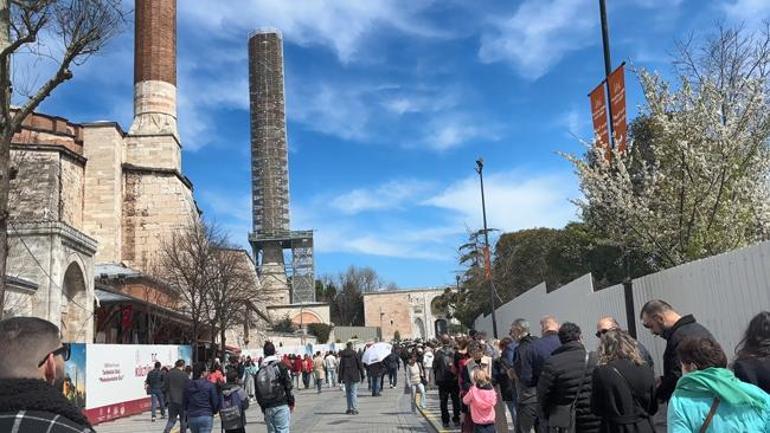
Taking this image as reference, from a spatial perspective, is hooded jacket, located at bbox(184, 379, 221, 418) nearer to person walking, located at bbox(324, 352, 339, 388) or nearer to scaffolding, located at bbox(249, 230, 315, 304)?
person walking, located at bbox(324, 352, 339, 388)

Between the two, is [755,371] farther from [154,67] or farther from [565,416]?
[154,67]

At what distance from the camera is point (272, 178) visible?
4040 inches

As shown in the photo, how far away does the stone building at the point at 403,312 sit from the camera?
390ft

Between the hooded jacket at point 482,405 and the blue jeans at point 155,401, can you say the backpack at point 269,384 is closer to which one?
the hooded jacket at point 482,405

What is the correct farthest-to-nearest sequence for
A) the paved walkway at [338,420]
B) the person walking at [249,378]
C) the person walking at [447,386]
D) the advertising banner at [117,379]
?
the person walking at [249,378], the advertising banner at [117,379], the paved walkway at [338,420], the person walking at [447,386]

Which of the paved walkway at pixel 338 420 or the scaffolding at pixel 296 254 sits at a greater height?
the scaffolding at pixel 296 254

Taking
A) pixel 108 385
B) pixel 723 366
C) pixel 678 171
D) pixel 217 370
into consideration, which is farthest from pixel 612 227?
pixel 108 385

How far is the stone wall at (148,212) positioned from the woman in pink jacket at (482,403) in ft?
149

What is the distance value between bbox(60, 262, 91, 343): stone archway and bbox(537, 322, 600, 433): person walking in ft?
74.7

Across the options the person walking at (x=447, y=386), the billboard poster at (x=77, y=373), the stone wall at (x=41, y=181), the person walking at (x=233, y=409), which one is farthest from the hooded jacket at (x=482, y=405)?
the stone wall at (x=41, y=181)

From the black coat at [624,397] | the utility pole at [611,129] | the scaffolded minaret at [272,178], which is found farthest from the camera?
the scaffolded minaret at [272,178]

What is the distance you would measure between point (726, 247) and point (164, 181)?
47686 millimetres

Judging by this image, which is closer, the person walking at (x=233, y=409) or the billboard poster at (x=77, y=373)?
the person walking at (x=233, y=409)

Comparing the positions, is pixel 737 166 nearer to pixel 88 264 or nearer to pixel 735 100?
pixel 735 100
